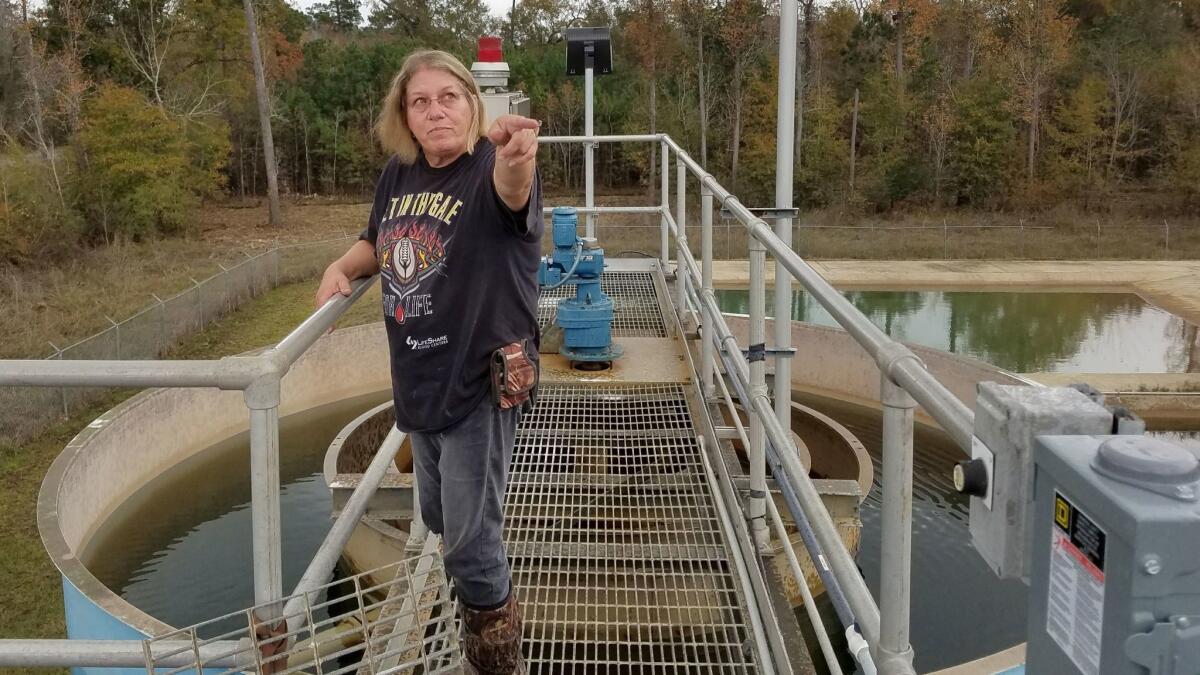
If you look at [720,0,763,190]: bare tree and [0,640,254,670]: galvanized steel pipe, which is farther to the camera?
[720,0,763,190]: bare tree

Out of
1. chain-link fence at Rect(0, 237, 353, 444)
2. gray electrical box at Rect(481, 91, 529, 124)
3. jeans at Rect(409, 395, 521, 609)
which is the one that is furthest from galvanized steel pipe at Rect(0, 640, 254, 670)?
chain-link fence at Rect(0, 237, 353, 444)

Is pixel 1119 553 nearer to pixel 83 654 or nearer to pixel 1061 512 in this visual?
pixel 1061 512

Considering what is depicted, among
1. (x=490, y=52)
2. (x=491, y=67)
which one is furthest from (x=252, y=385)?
(x=490, y=52)

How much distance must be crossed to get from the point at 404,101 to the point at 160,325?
11.4 meters

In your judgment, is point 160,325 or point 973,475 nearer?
point 973,475

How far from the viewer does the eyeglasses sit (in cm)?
212

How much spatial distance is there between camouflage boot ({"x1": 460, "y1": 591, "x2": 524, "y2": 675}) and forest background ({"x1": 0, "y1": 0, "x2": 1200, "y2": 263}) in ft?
78.8

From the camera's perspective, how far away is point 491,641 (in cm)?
223

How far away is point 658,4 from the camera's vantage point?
108 feet

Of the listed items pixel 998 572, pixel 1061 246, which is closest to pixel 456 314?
pixel 998 572

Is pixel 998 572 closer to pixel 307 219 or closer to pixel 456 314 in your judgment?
pixel 456 314

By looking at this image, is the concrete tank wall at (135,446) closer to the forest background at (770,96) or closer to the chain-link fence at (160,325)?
the chain-link fence at (160,325)

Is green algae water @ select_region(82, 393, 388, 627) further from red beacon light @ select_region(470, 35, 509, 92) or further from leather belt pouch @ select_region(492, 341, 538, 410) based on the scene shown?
leather belt pouch @ select_region(492, 341, 538, 410)

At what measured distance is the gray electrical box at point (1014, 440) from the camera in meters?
1.02
